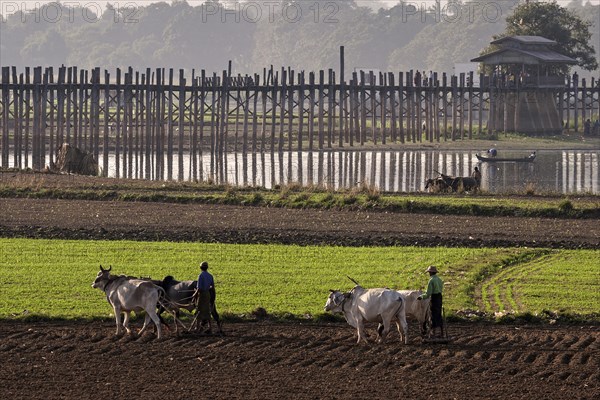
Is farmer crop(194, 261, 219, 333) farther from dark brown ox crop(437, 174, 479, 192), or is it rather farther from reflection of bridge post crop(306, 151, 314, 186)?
reflection of bridge post crop(306, 151, 314, 186)

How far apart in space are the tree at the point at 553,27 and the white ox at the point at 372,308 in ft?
255

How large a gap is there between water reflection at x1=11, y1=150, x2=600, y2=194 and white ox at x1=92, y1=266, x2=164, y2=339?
27964mm

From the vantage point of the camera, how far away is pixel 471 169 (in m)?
62.8

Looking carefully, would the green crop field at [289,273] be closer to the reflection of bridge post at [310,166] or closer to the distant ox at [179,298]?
the distant ox at [179,298]

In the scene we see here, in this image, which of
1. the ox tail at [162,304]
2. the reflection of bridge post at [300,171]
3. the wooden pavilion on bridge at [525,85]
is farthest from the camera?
the wooden pavilion on bridge at [525,85]

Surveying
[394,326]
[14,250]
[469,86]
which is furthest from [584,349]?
[469,86]

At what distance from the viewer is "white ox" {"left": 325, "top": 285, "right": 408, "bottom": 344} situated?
1923 centimetres

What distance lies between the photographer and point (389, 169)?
201ft

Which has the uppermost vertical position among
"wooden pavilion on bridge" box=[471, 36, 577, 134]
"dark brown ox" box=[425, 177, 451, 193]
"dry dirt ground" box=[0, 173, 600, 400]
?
"wooden pavilion on bridge" box=[471, 36, 577, 134]

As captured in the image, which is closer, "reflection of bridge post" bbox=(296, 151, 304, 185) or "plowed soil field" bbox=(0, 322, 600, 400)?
"plowed soil field" bbox=(0, 322, 600, 400)

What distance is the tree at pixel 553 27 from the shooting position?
96562 millimetres

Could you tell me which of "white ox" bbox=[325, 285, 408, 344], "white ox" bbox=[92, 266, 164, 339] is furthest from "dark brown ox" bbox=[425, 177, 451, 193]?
"white ox" bbox=[92, 266, 164, 339]

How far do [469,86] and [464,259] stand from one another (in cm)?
5524

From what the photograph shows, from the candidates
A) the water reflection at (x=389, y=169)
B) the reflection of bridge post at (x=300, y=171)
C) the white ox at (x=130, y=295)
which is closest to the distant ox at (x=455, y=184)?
the water reflection at (x=389, y=169)
